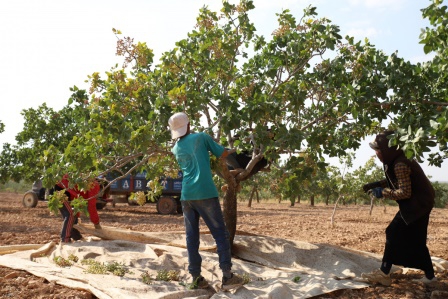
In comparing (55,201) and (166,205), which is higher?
(55,201)

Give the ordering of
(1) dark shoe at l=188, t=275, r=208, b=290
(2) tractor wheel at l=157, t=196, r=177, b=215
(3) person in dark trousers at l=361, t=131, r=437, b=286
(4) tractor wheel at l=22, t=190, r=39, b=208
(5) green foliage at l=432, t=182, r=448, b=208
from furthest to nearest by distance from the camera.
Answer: (5) green foliage at l=432, t=182, r=448, b=208
(4) tractor wheel at l=22, t=190, r=39, b=208
(2) tractor wheel at l=157, t=196, r=177, b=215
(3) person in dark trousers at l=361, t=131, r=437, b=286
(1) dark shoe at l=188, t=275, r=208, b=290

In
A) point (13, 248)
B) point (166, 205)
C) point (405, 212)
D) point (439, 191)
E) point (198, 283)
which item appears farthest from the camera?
point (439, 191)

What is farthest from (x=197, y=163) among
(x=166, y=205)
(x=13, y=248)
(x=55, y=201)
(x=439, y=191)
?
(x=439, y=191)

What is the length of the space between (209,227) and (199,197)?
371 millimetres

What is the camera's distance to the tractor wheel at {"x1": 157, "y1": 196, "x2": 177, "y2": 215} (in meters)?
19.5

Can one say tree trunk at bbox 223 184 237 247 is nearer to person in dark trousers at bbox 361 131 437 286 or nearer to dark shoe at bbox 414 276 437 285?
person in dark trousers at bbox 361 131 437 286

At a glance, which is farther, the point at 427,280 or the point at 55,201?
the point at 55,201

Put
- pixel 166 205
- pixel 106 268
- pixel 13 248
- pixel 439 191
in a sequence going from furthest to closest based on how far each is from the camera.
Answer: pixel 439 191 → pixel 166 205 → pixel 13 248 → pixel 106 268

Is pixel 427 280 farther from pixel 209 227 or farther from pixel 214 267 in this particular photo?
pixel 209 227

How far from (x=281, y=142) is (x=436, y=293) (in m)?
2.49

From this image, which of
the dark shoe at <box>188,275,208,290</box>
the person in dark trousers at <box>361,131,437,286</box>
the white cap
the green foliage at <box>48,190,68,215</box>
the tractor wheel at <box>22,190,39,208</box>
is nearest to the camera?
the dark shoe at <box>188,275,208,290</box>

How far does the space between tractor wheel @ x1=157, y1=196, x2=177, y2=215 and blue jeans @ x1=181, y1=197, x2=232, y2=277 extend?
14.6 m

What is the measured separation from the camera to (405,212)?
527 centimetres

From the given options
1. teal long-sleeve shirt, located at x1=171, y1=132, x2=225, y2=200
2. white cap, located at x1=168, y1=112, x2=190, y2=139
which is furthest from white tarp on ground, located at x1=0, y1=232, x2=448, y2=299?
white cap, located at x1=168, y1=112, x2=190, y2=139
